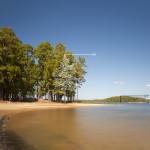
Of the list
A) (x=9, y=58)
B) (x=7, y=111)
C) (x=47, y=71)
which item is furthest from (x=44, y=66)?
(x=7, y=111)

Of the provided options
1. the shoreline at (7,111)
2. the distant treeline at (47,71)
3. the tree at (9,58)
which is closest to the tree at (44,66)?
the distant treeline at (47,71)

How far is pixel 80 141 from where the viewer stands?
30.0ft

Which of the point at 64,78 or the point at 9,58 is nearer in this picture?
the point at 9,58

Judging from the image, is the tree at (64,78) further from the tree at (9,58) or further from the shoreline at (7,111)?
the shoreline at (7,111)

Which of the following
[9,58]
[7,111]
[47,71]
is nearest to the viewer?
[7,111]

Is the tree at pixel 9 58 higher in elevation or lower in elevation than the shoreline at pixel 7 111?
higher

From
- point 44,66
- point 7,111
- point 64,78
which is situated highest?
point 44,66

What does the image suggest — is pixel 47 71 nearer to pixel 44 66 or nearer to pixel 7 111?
pixel 44 66

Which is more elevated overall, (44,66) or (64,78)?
(44,66)

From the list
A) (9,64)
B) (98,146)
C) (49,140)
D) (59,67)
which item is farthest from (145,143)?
(59,67)

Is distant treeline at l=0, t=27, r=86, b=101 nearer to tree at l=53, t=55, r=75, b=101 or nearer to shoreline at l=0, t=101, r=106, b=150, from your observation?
tree at l=53, t=55, r=75, b=101

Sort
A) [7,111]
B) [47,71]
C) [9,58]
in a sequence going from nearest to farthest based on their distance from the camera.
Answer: [7,111], [9,58], [47,71]

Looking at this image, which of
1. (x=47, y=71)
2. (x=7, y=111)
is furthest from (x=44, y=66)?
(x=7, y=111)

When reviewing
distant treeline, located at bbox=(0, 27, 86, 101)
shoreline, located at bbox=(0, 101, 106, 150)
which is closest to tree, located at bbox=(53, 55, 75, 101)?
distant treeline, located at bbox=(0, 27, 86, 101)
